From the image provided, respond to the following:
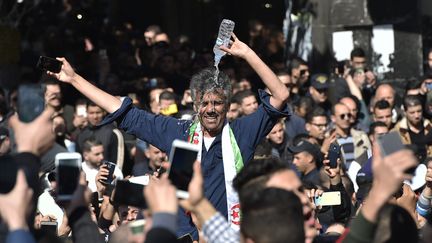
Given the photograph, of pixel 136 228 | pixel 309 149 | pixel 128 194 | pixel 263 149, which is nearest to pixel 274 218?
pixel 136 228

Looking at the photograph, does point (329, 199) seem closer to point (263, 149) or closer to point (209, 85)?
point (209, 85)

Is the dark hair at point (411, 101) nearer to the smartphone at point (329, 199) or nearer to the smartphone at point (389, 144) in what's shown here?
the smartphone at point (329, 199)

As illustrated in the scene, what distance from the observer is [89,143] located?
11.1 metres

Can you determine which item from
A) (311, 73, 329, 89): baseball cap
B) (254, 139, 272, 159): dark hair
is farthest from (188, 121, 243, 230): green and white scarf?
(311, 73, 329, 89): baseball cap

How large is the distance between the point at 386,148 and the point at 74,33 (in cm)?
1270

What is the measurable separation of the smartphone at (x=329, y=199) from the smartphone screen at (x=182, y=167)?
3594 millimetres

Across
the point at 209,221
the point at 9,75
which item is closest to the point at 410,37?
the point at 9,75

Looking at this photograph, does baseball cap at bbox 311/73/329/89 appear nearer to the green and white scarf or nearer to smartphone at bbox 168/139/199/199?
the green and white scarf


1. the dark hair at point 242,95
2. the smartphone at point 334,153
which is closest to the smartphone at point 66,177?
the smartphone at point 334,153

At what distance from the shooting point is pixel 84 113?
12805mm

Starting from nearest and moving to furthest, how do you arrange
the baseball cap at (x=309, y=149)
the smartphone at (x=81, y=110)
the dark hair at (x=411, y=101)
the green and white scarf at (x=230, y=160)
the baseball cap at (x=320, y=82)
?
the green and white scarf at (x=230, y=160)
the baseball cap at (x=309, y=149)
the dark hair at (x=411, y=101)
the smartphone at (x=81, y=110)
the baseball cap at (x=320, y=82)

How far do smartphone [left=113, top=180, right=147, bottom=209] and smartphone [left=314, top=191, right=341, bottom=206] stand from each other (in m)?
3.44

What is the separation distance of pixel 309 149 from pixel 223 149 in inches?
149

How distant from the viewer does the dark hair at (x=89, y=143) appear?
1105 cm
